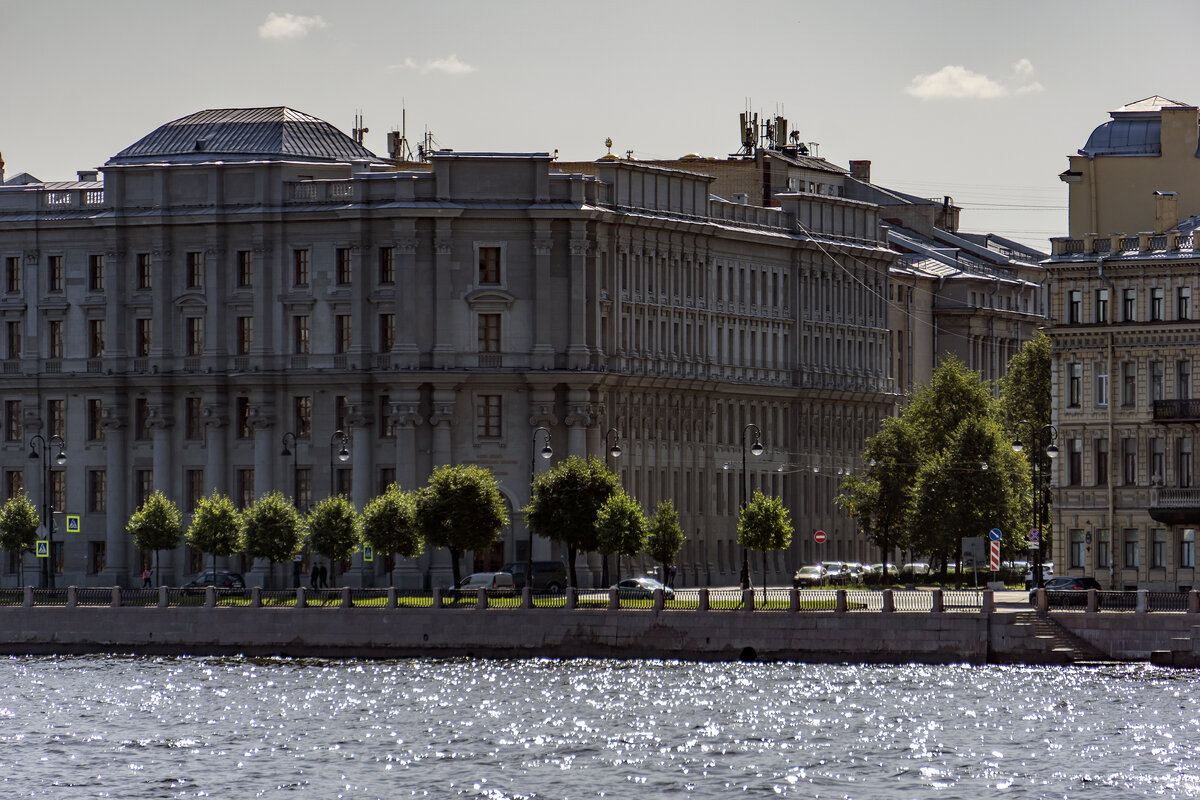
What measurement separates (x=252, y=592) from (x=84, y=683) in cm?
1142

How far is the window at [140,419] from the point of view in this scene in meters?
149

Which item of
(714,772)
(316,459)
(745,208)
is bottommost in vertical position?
(714,772)

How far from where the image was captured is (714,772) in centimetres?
8331

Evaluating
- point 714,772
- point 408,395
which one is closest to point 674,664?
point 714,772

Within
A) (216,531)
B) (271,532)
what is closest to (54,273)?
(216,531)

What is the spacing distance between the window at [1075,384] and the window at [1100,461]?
168 centimetres

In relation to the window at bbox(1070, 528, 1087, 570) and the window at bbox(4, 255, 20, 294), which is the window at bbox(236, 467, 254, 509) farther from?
the window at bbox(1070, 528, 1087, 570)

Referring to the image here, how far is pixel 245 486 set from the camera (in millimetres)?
147625

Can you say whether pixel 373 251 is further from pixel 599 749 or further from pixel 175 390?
pixel 599 749

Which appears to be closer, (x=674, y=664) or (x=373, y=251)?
(x=674, y=664)

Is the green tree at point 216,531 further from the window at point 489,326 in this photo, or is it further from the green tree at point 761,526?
the green tree at point 761,526

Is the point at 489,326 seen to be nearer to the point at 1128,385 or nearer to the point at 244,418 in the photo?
the point at 244,418

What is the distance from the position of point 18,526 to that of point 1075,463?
42820 millimetres

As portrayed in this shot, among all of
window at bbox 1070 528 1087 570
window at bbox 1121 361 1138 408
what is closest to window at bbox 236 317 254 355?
window at bbox 1070 528 1087 570
